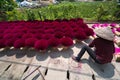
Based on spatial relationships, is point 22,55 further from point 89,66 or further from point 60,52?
point 89,66

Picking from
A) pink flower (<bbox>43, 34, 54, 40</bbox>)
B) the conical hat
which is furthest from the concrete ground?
the conical hat

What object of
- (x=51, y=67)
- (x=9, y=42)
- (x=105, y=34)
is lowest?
(x=51, y=67)

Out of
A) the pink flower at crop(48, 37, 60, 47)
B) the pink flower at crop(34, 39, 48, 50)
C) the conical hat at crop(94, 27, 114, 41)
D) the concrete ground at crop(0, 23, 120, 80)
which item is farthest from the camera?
the pink flower at crop(48, 37, 60, 47)

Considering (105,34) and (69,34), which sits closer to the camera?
(105,34)

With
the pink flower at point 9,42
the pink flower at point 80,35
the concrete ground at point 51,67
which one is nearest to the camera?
the concrete ground at point 51,67

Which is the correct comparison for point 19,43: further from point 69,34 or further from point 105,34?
point 105,34

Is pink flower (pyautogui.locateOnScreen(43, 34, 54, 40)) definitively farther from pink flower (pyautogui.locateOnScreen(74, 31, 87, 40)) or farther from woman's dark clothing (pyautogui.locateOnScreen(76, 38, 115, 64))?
woman's dark clothing (pyautogui.locateOnScreen(76, 38, 115, 64))

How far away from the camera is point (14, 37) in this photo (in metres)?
5.57

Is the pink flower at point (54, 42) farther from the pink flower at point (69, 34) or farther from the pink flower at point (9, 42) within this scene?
the pink flower at point (9, 42)

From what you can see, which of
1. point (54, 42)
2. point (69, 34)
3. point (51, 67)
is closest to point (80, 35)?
point (69, 34)

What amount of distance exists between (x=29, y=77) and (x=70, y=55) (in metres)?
1.13

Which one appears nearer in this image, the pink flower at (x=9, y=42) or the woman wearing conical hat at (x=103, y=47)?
the woman wearing conical hat at (x=103, y=47)

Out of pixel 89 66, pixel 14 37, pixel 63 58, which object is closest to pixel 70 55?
pixel 63 58

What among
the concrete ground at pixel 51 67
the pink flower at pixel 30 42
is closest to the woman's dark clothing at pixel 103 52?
the concrete ground at pixel 51 67
